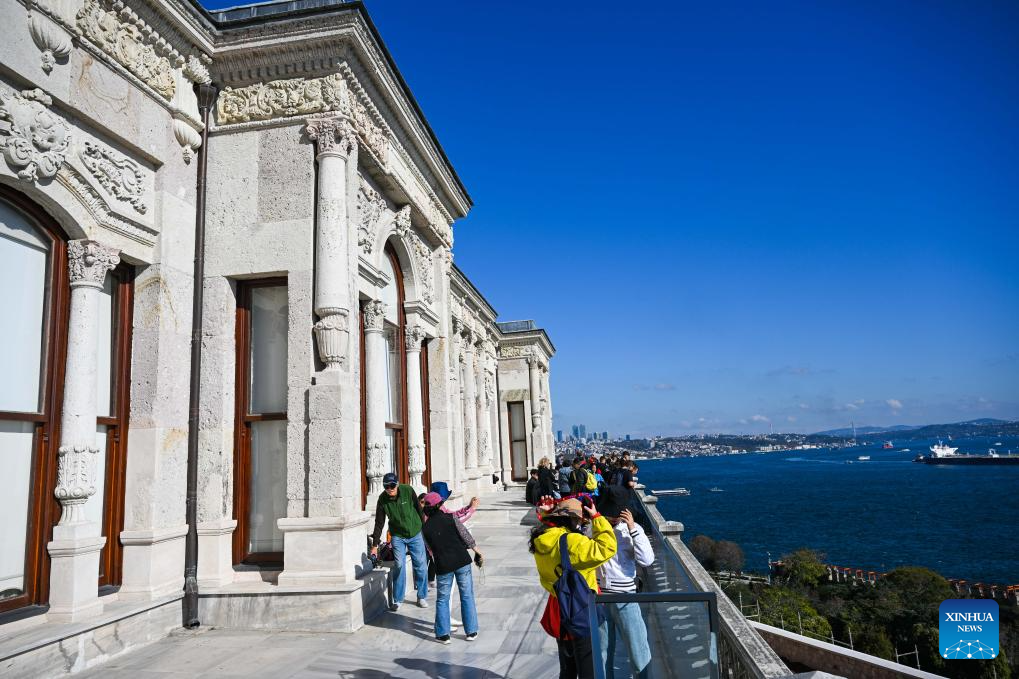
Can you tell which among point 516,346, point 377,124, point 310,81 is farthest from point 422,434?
point 516,346

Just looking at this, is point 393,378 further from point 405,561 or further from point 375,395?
point 405,561

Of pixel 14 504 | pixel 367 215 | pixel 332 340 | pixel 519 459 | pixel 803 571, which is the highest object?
pixel 367 215

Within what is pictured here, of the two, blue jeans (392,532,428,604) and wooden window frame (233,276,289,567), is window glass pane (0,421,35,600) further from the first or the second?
blue jeans (392,532,428,604)

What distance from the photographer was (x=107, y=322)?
753cm

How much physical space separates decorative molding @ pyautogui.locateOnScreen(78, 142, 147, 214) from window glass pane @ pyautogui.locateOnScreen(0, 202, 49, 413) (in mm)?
914

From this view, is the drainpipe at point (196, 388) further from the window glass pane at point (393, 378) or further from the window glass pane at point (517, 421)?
the window glass pane at point (517, 421)

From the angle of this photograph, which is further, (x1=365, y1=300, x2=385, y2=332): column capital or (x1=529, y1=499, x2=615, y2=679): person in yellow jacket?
(x1=365, y1=300, x2=385, y2=332): column capital

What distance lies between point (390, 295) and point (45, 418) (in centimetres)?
604

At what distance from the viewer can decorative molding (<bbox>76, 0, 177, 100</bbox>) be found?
700 centimetres

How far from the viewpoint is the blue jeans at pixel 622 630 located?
397 centimetres

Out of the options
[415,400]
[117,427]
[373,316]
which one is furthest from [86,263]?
Result: [415,400]

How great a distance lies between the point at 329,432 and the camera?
779cm

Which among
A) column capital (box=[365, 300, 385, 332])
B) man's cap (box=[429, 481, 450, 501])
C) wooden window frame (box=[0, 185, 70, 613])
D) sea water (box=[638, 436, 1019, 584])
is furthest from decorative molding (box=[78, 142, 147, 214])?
sea water (box=[638, 436, 1019, 584])

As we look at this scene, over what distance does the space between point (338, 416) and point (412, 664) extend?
2.97 meters
